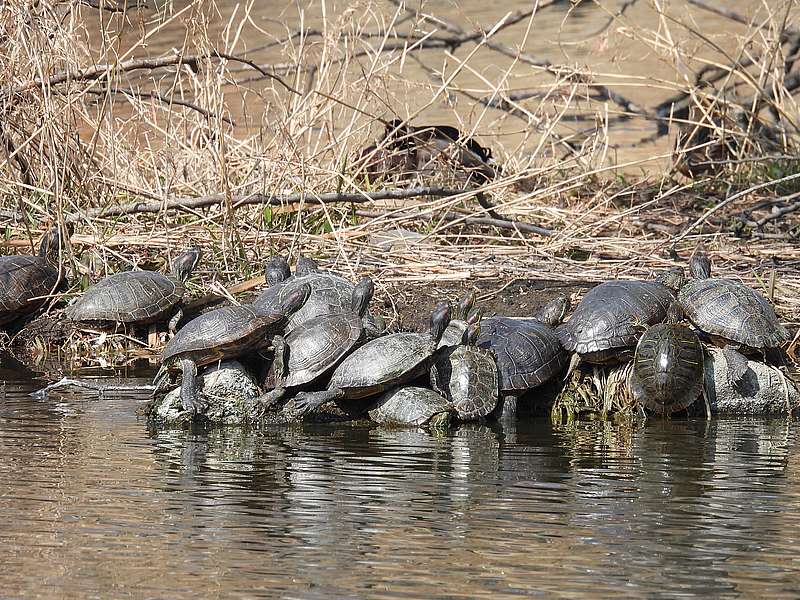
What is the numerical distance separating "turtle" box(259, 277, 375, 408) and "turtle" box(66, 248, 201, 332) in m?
1.65

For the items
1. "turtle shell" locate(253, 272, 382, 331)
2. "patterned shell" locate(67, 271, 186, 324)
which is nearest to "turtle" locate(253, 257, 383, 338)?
"turtle shell" locate(253, 272, 382, 331)

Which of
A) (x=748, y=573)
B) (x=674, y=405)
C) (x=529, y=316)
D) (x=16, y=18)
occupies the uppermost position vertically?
(x=16, y=18)

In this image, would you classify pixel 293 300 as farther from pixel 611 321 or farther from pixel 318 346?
pixel 611 321

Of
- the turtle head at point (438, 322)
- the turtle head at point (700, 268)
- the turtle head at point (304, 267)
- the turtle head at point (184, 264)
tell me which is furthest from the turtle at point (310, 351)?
the turtle head at point (700, 268)

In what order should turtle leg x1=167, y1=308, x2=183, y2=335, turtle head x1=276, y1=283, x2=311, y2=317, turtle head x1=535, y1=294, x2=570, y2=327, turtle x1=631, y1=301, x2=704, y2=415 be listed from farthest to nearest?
turtle leg x1=167, y1=308, x2=183, y2=335 < turtle head x1=535, y1=294, x2=570, y2=327 < turtle head x1=276, y1=283, x2=311, y2=317 < turtle x1=631, y1=301, x2=704, y2=415

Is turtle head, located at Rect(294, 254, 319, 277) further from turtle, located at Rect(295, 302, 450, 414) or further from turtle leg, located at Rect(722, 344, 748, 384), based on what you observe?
turtle leg, located at Rect(722, 344, 748, 384)

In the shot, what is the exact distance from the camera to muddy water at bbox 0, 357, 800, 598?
10.6 ft

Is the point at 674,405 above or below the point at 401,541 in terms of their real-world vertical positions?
above

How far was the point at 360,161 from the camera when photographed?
9328mm

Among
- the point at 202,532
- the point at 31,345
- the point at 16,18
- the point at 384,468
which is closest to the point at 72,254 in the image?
the point at 31,345

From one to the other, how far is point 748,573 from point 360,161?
642 centimetres

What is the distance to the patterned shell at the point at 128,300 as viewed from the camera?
7.27 metres

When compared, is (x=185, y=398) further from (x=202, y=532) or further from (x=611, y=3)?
(x=611, y=3)

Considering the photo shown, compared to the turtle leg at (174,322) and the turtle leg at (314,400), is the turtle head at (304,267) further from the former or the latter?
the turtle leg at (314,400)
